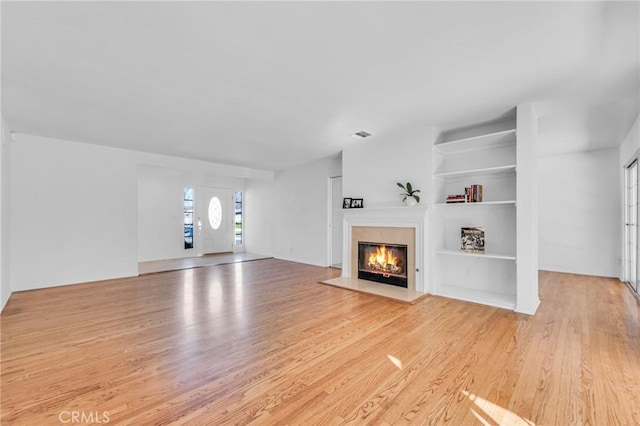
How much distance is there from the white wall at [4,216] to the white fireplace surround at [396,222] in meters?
4.66

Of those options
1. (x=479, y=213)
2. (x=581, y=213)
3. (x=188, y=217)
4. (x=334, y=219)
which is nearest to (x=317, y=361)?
Answer: (x=479, y=213)

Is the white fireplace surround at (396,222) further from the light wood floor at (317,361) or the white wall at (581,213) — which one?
the white wall at (581,213)

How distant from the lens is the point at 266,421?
1570 mm

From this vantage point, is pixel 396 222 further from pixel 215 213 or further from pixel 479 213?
pixel 215 213

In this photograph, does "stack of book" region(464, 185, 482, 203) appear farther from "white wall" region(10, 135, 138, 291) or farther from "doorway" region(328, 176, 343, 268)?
"white wall" region(10, 135, 138, 291)

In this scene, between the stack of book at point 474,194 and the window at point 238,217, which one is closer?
the stack of book at point 474,194

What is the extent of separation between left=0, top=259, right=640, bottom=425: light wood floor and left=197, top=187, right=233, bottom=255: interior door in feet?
15.1

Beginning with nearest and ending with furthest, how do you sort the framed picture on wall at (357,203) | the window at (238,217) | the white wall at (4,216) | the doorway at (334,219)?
1. the white wall at (4,216)
2. the framed picture on wall at (357,203)
3. the doorway at (334,219)
4. the window at (238,217)

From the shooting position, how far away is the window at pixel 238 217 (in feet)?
30.0

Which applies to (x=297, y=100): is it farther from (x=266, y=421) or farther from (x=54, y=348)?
(x=54, y=348)

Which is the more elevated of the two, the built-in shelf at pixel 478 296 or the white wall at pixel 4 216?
the white wall at pixel 4 216

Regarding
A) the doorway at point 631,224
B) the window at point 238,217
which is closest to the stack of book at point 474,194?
the doorway at point 631,224

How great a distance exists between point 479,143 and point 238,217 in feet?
23.6

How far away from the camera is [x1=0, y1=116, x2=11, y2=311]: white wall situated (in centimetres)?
352
